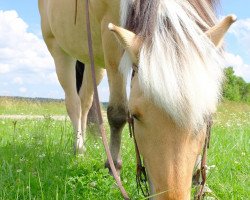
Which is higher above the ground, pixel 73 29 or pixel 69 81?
pixel 73 29

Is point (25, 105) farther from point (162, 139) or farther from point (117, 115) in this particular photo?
point (162, 139)

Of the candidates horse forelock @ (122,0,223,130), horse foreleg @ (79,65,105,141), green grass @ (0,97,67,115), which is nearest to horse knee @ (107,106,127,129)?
horse forelock @ (122,0,223,130)

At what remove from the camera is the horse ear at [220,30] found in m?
2.40

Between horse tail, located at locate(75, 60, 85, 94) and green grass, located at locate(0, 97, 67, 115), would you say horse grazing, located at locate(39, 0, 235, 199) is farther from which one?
green grass, located at locate(0, 97, 67, 115)

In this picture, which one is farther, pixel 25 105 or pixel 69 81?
pixel 25 105

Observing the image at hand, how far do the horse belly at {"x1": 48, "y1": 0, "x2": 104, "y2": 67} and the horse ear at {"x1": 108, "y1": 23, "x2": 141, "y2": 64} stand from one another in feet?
4.74

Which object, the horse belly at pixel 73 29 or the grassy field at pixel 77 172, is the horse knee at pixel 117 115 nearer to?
the grassy field at pixel 77 172

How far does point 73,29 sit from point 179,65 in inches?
105

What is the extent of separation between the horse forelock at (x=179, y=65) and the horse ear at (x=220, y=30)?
2.2 inches

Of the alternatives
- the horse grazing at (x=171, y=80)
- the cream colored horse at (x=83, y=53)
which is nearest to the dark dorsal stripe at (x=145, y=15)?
the horse grazing at (x=171, y=80)

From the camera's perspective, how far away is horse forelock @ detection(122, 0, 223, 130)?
218 centimetres

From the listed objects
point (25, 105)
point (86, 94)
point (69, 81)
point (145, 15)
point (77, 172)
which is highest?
point (25, 105)

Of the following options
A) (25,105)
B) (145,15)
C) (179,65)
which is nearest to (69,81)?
(145,15)

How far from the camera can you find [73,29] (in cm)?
470
